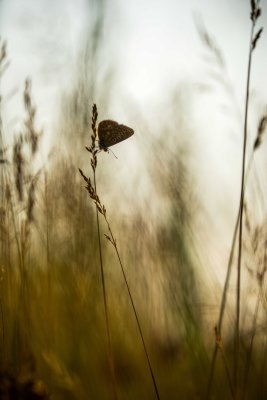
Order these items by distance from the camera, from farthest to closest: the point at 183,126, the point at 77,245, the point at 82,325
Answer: the point at 183,126, the point at 77,245, the point at 82,325

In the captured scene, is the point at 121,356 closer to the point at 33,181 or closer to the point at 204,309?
the point at 204,309

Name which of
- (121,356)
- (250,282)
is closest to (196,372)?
(250,282)

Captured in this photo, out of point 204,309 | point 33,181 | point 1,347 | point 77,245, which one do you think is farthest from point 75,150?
point 1,347

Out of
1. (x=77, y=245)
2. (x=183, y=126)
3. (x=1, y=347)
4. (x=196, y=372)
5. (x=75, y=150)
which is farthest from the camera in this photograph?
(x=183, y=126)

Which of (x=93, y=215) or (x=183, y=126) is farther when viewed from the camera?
(x=183, y=126)

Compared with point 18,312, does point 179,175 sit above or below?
above

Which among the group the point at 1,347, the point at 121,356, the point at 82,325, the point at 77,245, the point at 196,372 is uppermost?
the point at 77,245
